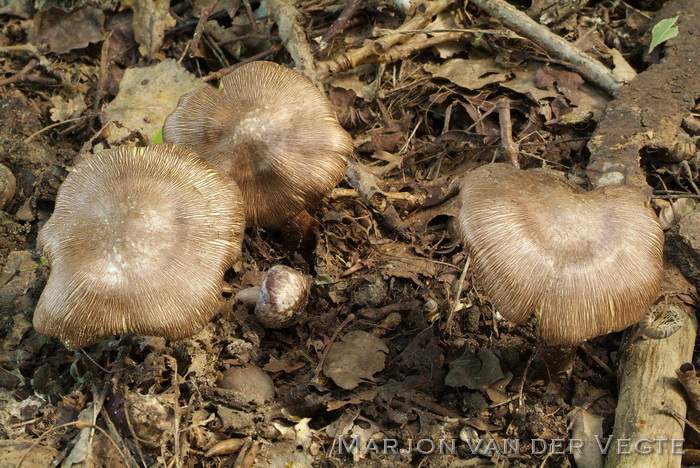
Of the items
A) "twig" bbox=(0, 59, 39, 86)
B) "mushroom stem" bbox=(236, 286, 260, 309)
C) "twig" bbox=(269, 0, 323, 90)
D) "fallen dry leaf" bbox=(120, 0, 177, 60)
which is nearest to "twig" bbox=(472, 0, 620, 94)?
"twig" bbox=(269, 0, 323, 90)

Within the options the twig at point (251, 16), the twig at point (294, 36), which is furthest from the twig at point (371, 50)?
the twig at point (251, 16)

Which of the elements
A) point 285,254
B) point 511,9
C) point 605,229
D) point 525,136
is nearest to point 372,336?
point 285,254

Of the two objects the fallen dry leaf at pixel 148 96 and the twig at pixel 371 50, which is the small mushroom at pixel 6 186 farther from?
the twig at pixel 371 50

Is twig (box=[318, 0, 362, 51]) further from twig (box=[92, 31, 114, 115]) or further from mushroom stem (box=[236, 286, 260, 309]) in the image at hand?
mushroom stem (box=[236, 286, 260, 309])

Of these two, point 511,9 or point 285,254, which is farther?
point 511,9

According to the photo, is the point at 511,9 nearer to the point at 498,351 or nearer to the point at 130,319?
the point at 498,351
